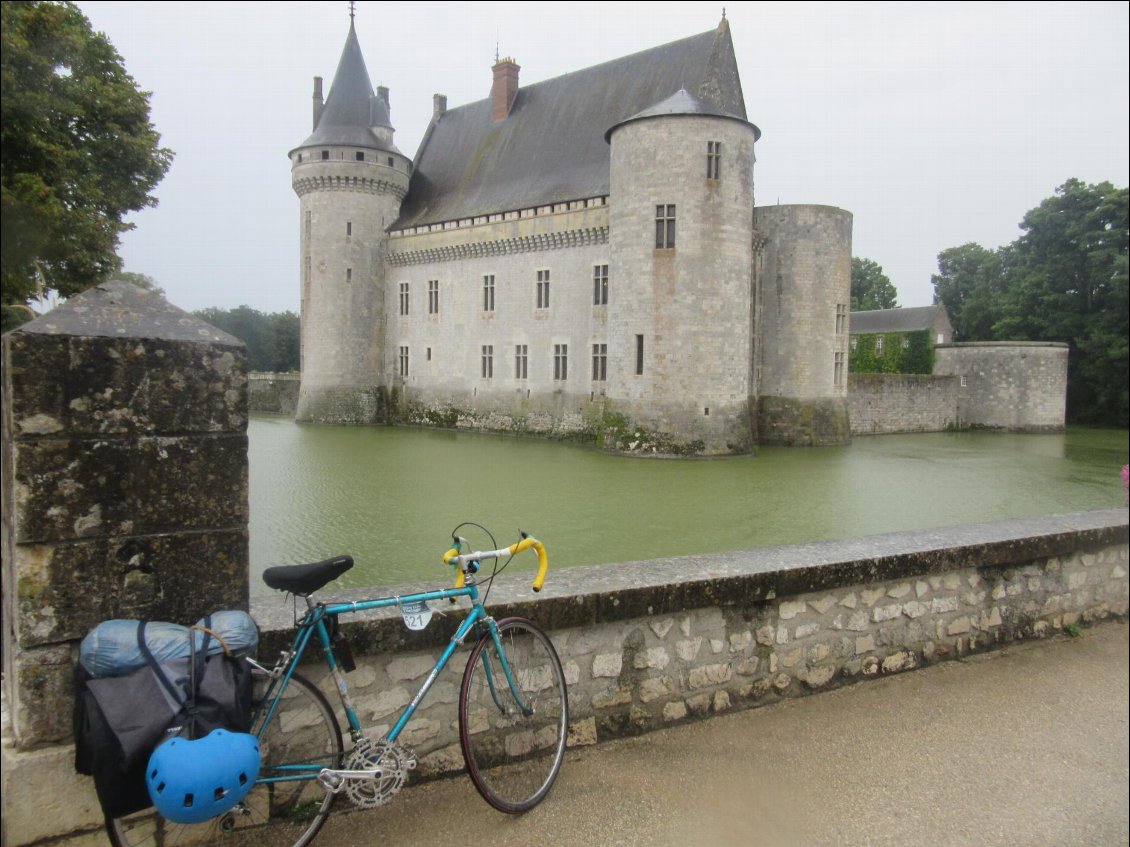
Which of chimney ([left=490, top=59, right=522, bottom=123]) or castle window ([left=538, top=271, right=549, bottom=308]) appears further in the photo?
chimney ([left=490, top=59, right=522, bottom=123])

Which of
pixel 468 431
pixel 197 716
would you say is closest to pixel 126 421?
pixel 197 716

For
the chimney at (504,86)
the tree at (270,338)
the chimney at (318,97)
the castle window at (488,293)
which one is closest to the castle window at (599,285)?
the castle window at (488,293)

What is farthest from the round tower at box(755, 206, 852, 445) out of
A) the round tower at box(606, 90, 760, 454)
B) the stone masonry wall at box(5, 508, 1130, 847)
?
the stone masonry wall at box(5, 508, 1130, 847)

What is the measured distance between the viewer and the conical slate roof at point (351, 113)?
2845 centimetres

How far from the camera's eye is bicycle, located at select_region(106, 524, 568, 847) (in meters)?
2.12

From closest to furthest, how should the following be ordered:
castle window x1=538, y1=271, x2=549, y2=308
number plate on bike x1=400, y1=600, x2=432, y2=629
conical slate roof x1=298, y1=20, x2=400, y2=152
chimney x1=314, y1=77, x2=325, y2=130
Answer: number plate on bike x1=400, y1=600, x2=432, y2=629 → castle window x1=538, y1=271, x2=549, y2=308 → conical slate roof x1=298, y1=20, x2=400, y2=152 → chimney x1=314, y1=77, x2=325, y2=130

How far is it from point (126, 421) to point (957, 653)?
3.51 metres

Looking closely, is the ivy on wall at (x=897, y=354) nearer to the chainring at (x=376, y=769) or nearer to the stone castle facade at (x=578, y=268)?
the stone castle facade at (x=578, y=268)

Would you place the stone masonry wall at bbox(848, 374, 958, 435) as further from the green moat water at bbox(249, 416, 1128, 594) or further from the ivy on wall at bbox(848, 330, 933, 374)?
the green moat water at bbox(249, 416, 1128, 594)

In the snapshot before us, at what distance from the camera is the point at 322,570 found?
218 cm

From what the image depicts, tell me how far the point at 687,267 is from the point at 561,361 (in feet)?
19.8

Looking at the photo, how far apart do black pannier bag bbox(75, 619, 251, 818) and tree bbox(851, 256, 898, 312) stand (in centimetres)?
6495

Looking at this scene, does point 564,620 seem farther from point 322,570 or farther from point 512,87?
point 512,87

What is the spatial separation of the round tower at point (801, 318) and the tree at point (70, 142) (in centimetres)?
1619
